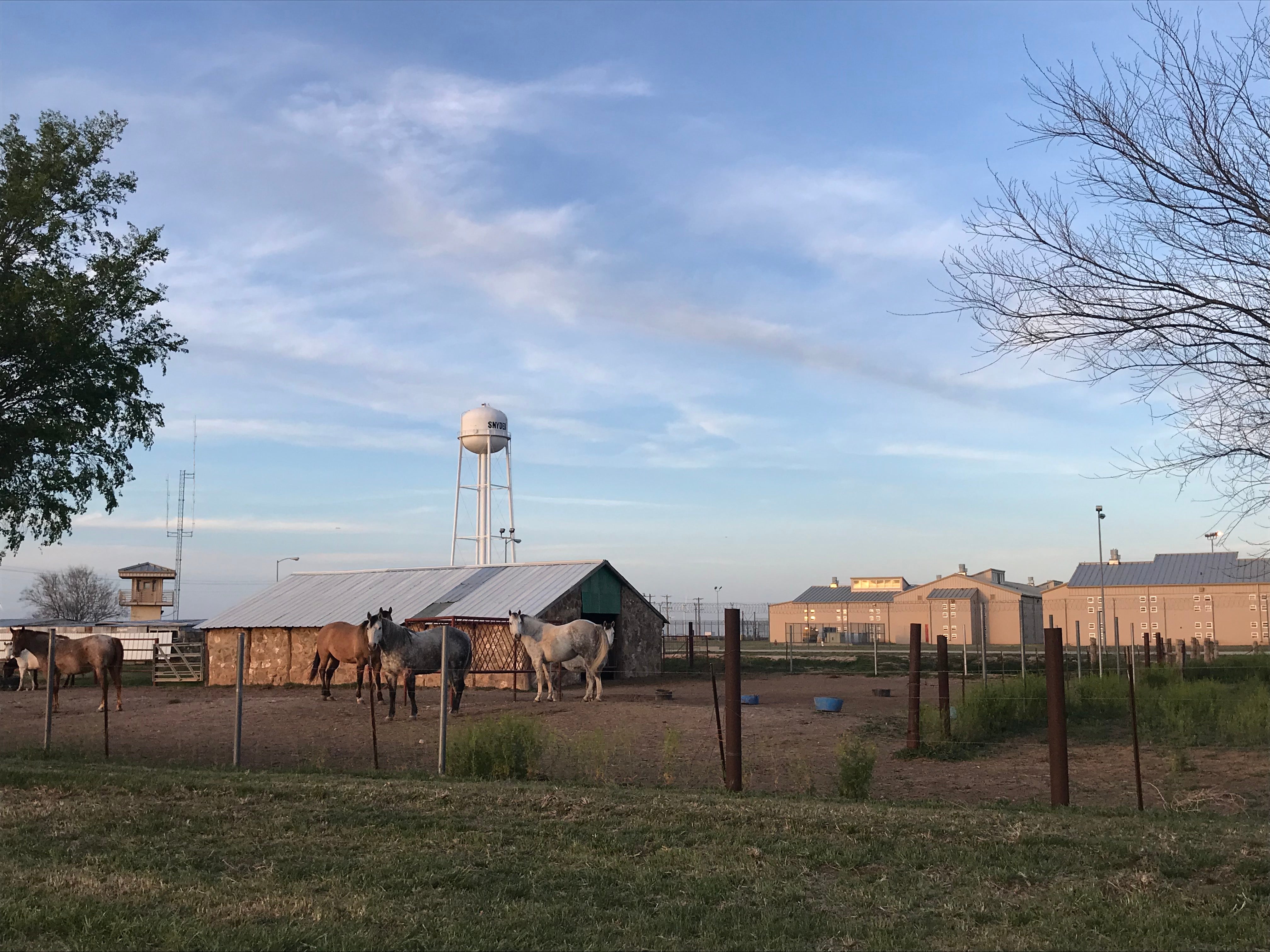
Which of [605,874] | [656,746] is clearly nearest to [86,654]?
[656,746]

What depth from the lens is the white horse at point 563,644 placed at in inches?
972

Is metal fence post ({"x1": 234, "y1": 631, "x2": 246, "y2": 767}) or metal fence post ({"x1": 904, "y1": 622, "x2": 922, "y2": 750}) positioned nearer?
metal fence post ({"x1": 234, "y1": 631, "x2": 246, "y2": 767})

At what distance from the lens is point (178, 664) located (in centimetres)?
4184

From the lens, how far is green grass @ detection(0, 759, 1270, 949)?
5.99 meters

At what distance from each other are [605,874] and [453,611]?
2525 cm

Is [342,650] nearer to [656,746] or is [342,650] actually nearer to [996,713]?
[656,746]

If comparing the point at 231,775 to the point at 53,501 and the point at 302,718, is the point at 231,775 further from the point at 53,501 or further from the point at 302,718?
the point at 302,718

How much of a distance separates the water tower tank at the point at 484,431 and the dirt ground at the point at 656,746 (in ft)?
80.5

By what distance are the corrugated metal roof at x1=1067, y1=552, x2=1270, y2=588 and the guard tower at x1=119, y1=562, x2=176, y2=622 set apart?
5879 cm

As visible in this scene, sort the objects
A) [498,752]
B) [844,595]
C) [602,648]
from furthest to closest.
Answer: [844,595] → [602,648] → [498,752]

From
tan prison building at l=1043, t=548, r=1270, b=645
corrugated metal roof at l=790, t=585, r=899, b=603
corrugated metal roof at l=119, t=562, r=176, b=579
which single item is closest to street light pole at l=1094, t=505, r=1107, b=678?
tan prison building at l=1043, t=548, r=1270, b=645

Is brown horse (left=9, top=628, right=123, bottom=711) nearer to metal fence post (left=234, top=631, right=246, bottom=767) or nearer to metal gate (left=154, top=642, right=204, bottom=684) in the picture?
metal fence post (left=234, top=631, right=246, bottom=767)

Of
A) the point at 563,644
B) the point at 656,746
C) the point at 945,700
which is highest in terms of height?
the point at 563,644

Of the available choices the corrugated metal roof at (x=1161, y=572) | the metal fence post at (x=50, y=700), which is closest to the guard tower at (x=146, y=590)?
the metal fence post at (x=50, y=700)
